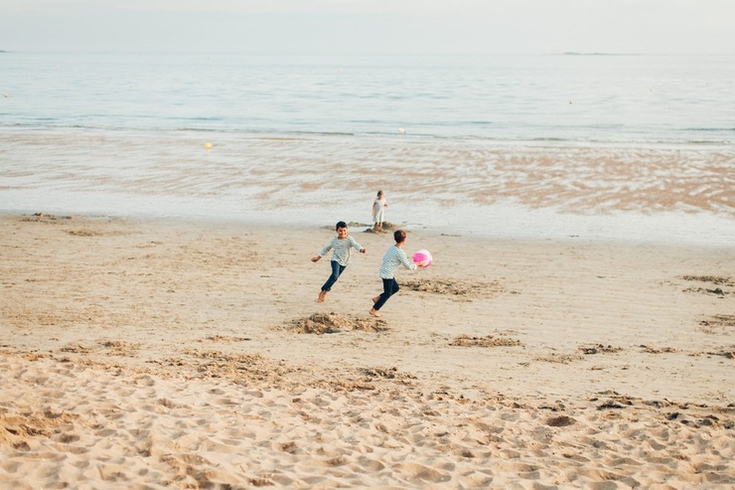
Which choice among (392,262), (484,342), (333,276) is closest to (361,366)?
(484,342)

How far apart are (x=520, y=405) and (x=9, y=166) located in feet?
74.4

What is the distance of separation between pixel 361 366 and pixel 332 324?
162cm

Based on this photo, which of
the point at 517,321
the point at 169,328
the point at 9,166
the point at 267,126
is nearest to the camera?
the point at 169,328

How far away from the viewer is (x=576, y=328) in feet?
35.3

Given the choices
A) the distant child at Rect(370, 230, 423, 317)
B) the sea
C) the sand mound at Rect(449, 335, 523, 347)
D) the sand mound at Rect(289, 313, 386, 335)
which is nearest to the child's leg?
the distant child at Rect(370, 230, 423, 317)

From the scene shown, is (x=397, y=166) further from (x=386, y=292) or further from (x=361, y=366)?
(x=361, y=366)

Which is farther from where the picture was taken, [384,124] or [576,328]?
[384,124]

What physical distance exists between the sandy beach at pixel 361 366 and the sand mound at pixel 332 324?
4 cm

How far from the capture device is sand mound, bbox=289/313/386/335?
10.5 m

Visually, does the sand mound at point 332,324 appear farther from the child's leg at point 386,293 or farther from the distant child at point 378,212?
the distant child at point 378,212

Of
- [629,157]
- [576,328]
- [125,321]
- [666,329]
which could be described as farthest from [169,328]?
[629,157]

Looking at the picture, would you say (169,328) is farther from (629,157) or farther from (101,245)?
(629,157)

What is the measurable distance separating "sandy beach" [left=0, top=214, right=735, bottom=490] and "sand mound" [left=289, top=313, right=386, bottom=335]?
0.04 meters

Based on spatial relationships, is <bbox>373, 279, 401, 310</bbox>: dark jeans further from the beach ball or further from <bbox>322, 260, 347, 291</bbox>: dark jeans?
<bbox>322, 260, 347, 291</bbox>: dark jeans
